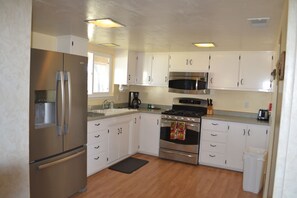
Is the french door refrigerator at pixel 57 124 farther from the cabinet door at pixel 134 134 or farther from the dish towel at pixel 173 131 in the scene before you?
the dish towel at pixel 173 131

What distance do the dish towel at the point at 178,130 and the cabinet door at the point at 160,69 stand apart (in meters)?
0.96

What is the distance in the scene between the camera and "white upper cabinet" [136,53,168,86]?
15.9ft

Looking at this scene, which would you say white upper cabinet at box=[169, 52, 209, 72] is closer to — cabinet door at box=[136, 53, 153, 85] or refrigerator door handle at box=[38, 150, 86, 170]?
cabinet door at box=[136, 53, 153, 85]

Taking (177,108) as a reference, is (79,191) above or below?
below

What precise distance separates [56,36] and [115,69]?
1.63 meters

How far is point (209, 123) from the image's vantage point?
420 centimetres

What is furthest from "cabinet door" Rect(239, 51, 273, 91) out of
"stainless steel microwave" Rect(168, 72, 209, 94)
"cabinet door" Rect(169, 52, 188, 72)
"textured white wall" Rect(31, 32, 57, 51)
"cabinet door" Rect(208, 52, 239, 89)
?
"textured white wall" Rect(31, 32, 57, 51)

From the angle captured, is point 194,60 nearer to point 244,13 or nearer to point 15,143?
point 244,13

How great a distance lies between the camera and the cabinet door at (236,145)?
13.0 feet

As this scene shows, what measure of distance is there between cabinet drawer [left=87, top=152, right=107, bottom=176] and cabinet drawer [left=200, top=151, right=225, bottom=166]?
184 cm

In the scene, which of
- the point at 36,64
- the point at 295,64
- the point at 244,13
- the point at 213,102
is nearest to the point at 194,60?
the point at 213,102

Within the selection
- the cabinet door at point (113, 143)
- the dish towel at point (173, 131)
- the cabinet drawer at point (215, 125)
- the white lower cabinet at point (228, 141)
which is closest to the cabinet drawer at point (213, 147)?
the white lower cabinet at point (228, 141)

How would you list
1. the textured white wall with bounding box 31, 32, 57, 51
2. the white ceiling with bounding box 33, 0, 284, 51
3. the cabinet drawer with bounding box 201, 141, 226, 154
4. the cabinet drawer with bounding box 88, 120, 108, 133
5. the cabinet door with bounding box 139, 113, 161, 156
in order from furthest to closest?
1. the cabinet door with bounding box 139, 113, 161, 156
2. the cabinet drawer with bounding box 201, 141, 226, 154
3. the cabinet drawer with bounding box 88, 120, 108, 133
4. the textured white wall with bounding box 31, 32, 57, 51
5. the white ceiling with bounding box 33, 0, 284, 51

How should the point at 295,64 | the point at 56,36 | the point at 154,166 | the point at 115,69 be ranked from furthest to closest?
the point at 115,69, the point at 154,166, the point at 56,36, the point at 295,64
